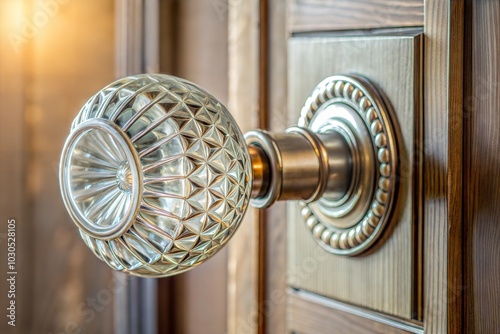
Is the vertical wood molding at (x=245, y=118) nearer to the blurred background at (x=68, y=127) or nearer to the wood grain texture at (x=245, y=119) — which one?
the wood grain texture at (x=245, y=119)

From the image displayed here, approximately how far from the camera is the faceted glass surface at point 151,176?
1.20 ft

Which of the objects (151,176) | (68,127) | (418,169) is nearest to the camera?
(151,176)

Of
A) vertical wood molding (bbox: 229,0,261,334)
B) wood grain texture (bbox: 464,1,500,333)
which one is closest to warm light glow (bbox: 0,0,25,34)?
vertical wood molding (bbox: 229,0,261,334)

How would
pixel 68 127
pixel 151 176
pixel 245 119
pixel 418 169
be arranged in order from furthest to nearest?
pixel 68 127, pixel 245 119, pixel 418 169, pixel 151 176

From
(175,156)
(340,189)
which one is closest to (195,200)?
(175,156)

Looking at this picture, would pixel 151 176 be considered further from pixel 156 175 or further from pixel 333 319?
pixel 333 319

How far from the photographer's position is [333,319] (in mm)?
558

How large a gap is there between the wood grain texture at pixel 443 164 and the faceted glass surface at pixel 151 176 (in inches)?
5.6

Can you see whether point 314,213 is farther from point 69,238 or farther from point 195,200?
point 69,238

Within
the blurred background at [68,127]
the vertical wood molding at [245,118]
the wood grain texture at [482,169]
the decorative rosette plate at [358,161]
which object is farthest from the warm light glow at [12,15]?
the wood grain texture at [482,169]

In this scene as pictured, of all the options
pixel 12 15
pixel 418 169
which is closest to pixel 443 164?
pixel 418 169

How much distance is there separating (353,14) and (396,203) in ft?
0.51

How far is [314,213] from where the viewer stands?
55cm

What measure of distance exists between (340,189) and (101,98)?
7.8 inches
